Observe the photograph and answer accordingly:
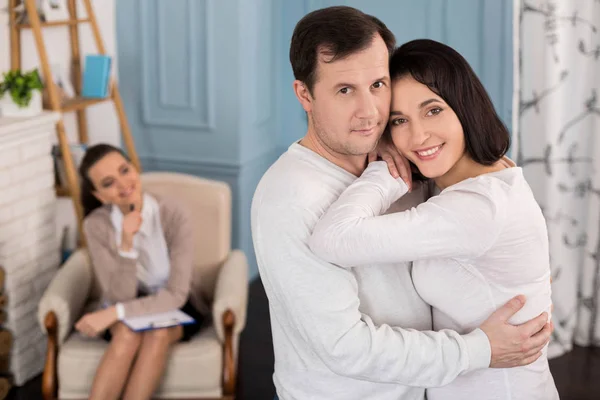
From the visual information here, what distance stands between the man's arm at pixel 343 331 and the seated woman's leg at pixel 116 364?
159cm

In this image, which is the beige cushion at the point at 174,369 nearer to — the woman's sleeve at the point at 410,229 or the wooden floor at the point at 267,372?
the wooden floor at the point at 267,372

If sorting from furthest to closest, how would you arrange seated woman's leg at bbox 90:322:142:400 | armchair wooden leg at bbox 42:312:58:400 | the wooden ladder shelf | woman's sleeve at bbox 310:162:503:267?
1. the wooden ladder shelf
2. armchair wooden leg at bbox 42:312:58:400
3. seated woman's leg at bbox 90:322:142:400
4. woman's sleeve at bbox 310:162:503:267

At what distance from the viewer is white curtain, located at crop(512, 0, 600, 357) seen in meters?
3.48

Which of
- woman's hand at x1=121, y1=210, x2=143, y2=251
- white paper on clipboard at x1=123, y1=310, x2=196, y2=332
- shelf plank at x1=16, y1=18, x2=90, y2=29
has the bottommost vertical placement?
white paper on clipboard at x1=123, y1=310, x2=196, y2=332

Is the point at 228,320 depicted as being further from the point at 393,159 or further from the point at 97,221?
the point at 393,159

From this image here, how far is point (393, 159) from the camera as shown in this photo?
1.69 meters

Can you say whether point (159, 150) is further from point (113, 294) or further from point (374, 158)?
point (374, 158)

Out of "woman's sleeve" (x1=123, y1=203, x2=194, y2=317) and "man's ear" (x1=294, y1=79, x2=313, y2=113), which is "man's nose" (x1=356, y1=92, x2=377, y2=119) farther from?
"woman's sleeve" (x1=123, y1=203, x2=194, y2=317)

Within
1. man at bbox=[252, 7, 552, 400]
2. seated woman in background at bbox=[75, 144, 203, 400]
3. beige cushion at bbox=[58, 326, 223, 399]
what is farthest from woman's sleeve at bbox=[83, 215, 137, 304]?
man at bbox=[252, 7, 552, 400]

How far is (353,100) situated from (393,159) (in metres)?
0.18

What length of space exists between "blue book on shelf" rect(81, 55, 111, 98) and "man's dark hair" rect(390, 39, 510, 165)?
2.58 m

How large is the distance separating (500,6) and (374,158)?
2.68m

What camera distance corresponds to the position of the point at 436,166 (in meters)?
1.66

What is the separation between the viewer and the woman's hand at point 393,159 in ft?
5.47
